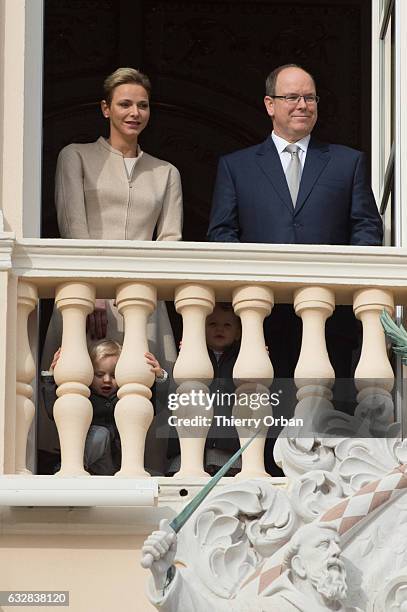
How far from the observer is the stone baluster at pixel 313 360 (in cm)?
863

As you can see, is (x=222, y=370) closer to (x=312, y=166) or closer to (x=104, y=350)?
(x=104, y=350)

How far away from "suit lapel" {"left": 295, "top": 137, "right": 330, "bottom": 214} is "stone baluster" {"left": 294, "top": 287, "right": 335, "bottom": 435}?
596mm

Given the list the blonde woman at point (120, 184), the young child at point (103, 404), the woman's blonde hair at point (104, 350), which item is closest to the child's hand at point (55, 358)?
the young child at point (103, 404)

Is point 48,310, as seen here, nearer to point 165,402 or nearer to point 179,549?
point 165,402

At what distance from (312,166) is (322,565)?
2043 millimetres

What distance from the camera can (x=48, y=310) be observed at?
33.8 feet

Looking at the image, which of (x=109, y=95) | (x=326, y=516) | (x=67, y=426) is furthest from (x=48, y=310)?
(x=326, y=516)

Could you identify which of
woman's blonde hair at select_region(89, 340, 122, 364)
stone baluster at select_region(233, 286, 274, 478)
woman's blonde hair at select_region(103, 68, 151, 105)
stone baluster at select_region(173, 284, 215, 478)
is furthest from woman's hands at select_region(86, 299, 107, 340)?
woman's blonde hair at select_region(103, 68, 151, 105)

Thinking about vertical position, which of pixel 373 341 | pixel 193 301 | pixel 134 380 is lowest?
pixel 134 380

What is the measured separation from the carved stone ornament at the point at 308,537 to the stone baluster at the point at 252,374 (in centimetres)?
17

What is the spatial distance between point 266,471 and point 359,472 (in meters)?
0.44

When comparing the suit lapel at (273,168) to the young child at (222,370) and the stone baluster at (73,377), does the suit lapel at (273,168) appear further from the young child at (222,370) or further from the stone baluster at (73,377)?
the stone baluster at (73,377)

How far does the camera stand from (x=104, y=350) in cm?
883

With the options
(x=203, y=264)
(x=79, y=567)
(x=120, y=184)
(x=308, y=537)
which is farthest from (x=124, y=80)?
(x=308, y=537)
